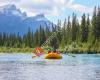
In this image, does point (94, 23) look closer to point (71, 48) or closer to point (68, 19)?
point (71, 48)

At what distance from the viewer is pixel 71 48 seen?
147 metres

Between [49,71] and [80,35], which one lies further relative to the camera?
[80,35]

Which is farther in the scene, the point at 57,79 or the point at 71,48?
the point at 71,48

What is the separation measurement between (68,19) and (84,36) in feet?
102

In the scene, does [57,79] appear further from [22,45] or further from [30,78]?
[22,45]

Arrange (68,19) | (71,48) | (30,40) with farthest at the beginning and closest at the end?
(30,40) < (68,19) < (71,48)

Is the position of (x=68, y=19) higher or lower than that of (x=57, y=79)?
higher

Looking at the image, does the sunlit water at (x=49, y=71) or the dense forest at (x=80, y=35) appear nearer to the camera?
the sunlit water at (x=49, y=71)

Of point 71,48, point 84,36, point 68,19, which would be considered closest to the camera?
point 71,48

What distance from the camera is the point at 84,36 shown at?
15738 cm

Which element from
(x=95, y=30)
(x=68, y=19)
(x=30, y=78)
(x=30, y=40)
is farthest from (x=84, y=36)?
(x=30, y=78)

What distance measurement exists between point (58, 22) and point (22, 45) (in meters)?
20.2

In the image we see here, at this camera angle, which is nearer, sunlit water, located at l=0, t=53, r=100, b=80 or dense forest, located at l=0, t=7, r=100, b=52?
sunlit water, located at l=0, t=53, r=100, b=80

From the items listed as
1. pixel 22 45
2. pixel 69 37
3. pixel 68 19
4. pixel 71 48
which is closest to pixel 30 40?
pixel 22 45
